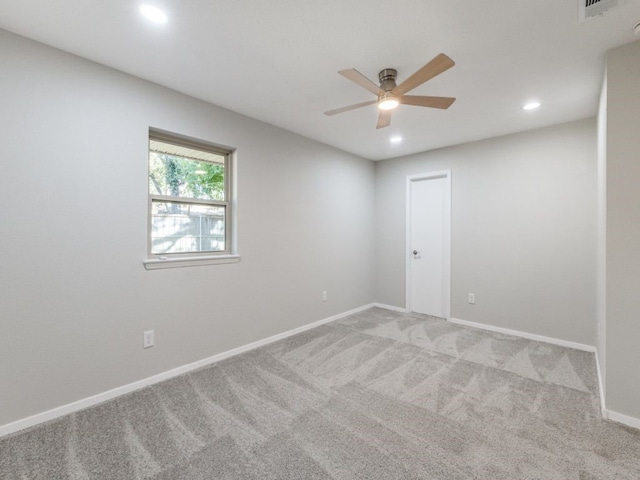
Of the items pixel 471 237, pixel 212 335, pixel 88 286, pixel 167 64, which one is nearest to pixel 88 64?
pixel 167 64

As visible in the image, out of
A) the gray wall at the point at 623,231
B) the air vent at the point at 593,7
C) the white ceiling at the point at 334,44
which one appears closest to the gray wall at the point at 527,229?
the white ceiling at the point at 334,44

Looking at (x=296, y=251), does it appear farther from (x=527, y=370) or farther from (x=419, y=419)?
(x=527, y=370)

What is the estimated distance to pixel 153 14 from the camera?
1.73 m

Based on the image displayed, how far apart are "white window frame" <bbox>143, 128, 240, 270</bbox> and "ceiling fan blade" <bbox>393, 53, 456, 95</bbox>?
1.88 m

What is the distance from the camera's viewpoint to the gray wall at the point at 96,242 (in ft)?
6.30

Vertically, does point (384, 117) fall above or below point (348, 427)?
above

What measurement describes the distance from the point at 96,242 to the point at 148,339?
0.88 metres

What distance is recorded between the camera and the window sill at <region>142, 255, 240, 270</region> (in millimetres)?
2506

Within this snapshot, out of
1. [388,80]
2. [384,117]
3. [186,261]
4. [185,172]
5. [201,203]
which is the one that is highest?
[388,80]

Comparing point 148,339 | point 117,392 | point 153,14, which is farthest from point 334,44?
point 117,392

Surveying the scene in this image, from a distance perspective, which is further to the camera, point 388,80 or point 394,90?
point 388,80

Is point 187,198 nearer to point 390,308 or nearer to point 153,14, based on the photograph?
point 153,14

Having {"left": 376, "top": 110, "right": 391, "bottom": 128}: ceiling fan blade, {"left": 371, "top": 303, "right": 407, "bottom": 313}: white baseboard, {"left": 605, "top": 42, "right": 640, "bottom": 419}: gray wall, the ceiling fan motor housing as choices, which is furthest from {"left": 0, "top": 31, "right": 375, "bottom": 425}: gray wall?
{"left": 605, "top": 42, "right": 640, "bottom": 419}: gray wall

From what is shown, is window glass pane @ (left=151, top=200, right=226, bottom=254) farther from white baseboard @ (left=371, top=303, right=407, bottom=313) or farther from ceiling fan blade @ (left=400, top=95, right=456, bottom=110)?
white baseboard @ (left=371, top=303, right=407, bottom=313)
